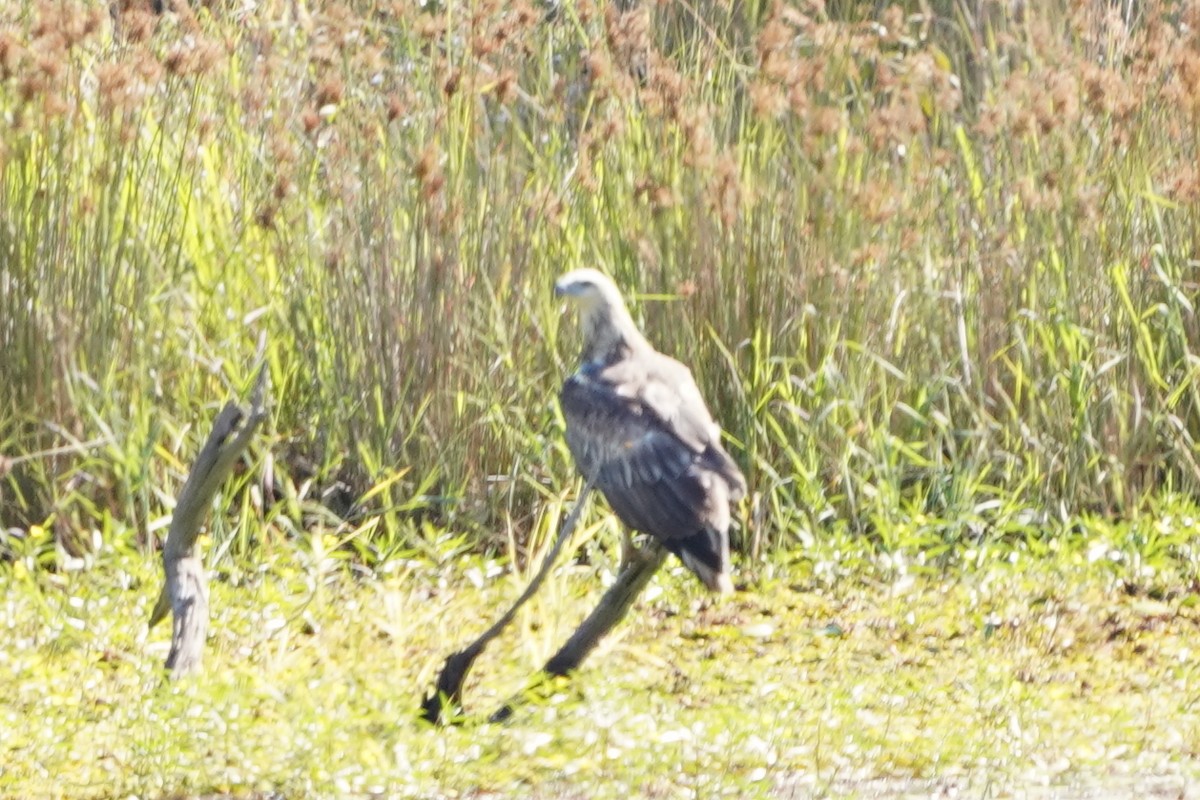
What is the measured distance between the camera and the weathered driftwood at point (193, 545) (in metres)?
4.93

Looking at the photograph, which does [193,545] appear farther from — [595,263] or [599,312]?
[595,263]

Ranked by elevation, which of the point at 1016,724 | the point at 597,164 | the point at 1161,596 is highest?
the point at 597,164

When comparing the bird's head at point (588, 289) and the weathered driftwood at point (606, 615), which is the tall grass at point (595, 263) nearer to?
the bird's head at point (588, 289)

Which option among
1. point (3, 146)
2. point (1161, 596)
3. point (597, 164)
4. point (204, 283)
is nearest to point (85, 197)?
point (3, 146)

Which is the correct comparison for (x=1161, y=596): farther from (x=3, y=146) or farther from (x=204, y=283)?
(x=3, y=146)

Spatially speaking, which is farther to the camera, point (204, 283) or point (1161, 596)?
point (204, 283)

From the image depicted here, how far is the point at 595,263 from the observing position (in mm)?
6824

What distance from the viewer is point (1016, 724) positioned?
4828mm

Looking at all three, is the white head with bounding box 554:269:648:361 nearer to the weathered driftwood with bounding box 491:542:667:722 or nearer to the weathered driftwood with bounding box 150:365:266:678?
the weathered driftwood with bounding box 491:542:667:722

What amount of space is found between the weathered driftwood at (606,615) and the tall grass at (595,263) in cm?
116

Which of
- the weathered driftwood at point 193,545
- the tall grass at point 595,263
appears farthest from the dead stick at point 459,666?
the tall grass at point 595,263

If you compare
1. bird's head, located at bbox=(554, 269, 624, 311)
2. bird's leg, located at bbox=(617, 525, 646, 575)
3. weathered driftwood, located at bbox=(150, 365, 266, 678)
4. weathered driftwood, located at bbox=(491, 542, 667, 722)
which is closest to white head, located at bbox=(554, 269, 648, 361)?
bird's head, located at bbox=(554, 269, 624, 311)

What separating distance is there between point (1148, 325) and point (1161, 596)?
1.01 m

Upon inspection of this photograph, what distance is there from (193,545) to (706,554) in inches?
45.4
